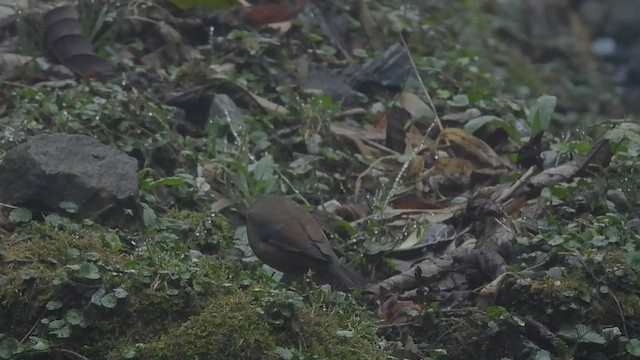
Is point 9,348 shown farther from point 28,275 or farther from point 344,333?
point 344,333

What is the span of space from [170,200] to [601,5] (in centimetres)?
815

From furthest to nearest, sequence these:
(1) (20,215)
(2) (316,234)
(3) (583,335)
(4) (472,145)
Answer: (4) (472,145) < (2) (316,234) < (1) (20,215) < (3) (583,335)

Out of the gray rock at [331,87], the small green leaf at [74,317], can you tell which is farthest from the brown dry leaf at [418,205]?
the small green leaf at [74,317]

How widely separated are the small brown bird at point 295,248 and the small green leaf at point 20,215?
87 cm

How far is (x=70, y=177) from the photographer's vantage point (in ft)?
16.9

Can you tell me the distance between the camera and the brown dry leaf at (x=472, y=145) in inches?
257

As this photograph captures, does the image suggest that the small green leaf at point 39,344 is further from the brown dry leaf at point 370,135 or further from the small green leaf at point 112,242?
the brown dry leaf at point 370,135

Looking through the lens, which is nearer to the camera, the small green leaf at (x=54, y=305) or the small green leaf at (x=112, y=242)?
the small green leaf at (x=54, y=305)

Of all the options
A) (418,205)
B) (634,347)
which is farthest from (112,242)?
(634,347)

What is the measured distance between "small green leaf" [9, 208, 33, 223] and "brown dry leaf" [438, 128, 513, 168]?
2467 mm

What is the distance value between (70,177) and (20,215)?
26cm

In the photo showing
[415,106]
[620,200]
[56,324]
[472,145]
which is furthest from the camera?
[415,106]

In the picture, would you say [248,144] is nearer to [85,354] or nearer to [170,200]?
[170,200]

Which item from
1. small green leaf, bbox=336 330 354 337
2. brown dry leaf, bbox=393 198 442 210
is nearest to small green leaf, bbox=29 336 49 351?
small green leaf, bbox=336 330 354 337
